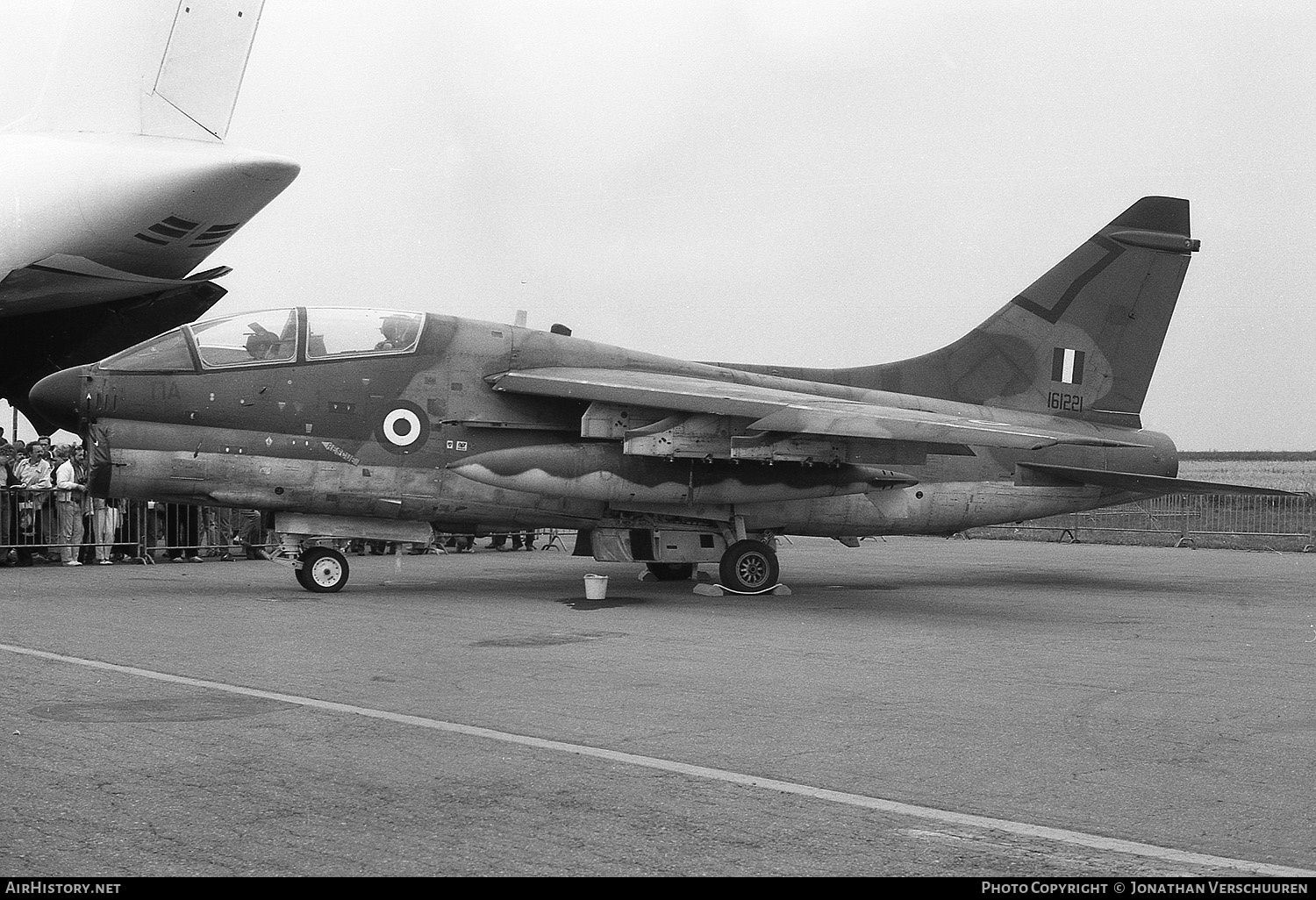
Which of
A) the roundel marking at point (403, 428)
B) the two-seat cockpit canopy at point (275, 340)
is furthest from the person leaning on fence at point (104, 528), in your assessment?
the roundel marking at point (403, 428)

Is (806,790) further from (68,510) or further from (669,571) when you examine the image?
(68,510)

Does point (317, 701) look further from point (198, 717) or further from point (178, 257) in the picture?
point (178, 257)

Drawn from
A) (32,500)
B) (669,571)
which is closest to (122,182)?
(32,500)

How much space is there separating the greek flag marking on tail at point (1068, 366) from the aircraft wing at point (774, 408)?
3.57 m

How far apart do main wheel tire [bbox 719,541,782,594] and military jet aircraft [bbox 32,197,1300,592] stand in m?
0.03

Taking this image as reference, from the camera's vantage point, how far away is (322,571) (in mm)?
13562

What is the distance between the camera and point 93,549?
771 inches

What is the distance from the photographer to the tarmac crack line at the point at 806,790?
4055 mm

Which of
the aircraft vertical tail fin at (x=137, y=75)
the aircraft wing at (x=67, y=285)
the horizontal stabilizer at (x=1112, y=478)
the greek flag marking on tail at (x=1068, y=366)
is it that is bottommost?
the horizontal stabilizer at (x=1112, y=478)

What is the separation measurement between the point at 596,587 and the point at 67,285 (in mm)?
12006

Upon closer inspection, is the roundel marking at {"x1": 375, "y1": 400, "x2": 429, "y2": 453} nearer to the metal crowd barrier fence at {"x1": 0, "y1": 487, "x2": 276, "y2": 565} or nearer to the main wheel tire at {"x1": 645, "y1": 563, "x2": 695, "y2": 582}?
the main wheel tire at {"x1": 645, "y1": 563, "x2": 695, "y2": 582}

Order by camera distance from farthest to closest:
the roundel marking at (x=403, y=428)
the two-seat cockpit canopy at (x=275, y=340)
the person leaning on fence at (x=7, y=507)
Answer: the person leaning on fence at (x=7, y=507) < the roundel marking at (x=403, y=428) < the two-seat cockpit canopy at (x=275, y=340)

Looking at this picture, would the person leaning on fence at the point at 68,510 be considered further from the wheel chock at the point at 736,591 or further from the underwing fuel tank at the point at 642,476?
the wheel chock at the point at 736,591
